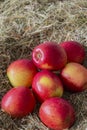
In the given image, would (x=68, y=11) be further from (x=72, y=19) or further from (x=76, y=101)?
(x=76, y=101)

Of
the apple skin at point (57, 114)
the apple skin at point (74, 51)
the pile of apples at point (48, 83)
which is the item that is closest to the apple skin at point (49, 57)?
the pile of apples at point (48, 83)

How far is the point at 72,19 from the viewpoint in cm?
270

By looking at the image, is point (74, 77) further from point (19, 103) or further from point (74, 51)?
point (19, 103)

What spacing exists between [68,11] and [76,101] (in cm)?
81

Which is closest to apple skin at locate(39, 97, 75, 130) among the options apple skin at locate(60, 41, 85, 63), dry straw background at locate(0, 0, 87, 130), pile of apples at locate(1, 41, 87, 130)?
pile of apples at locate(1, 41, 87, 130)

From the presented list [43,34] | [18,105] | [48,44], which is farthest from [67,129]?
[43,34]

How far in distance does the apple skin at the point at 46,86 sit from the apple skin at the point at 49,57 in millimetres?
61

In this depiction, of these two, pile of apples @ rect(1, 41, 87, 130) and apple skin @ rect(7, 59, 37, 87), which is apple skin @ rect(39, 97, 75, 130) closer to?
pile of apples @ rect(1, 41, 87, 130)

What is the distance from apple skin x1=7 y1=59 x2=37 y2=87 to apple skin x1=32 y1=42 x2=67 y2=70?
0.17 feet

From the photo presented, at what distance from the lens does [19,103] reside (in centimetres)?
209

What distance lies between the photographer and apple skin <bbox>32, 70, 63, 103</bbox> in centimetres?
215

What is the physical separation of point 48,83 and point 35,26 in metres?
0.63

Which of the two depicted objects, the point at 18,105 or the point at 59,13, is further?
the point at 59,13

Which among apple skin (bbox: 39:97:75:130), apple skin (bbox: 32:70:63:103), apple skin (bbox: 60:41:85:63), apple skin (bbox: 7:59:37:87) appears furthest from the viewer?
apple skin (bbox: 60:41:85:63)
